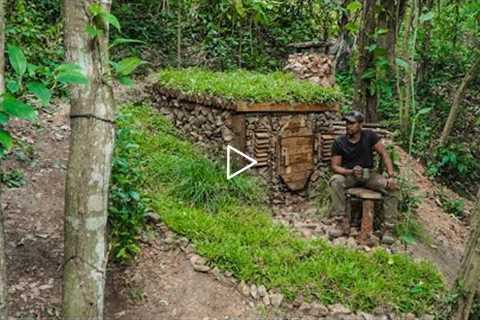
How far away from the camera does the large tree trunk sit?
2523 millimetres

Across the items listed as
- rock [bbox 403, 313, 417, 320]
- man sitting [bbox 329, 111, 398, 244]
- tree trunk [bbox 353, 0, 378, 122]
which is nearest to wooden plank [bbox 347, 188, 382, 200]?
man sitting [bbox 329, 111, 398, 244]

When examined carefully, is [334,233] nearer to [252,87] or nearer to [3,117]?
[252,87]

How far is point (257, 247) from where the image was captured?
4.59 meters

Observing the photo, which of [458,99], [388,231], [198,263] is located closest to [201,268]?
[198,263]

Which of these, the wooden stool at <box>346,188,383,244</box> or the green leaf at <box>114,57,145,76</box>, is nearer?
the green leaf at <box>114,57,145,76</box>

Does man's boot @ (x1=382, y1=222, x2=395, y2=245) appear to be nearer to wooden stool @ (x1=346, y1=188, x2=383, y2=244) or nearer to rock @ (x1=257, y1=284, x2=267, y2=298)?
wooden stool @ (x1=346, y1=188, x2=383, y2=244)

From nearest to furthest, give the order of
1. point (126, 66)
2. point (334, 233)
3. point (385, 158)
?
point (126, 66) → point (334, 233) → point (385, 158)

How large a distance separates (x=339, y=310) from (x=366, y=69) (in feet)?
10.9

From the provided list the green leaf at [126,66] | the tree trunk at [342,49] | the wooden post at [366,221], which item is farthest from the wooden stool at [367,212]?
the tree trunk at [342,49]

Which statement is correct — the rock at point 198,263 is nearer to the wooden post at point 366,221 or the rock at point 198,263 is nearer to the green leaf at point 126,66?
the wooden post at point 366,221

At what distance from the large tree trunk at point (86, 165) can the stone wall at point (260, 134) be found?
138 inches

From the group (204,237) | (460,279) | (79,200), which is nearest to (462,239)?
(460,279)

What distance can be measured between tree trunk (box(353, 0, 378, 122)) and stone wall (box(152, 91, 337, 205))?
44 cm

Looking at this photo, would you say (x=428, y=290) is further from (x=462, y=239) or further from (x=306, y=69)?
(x=306, y=69)
